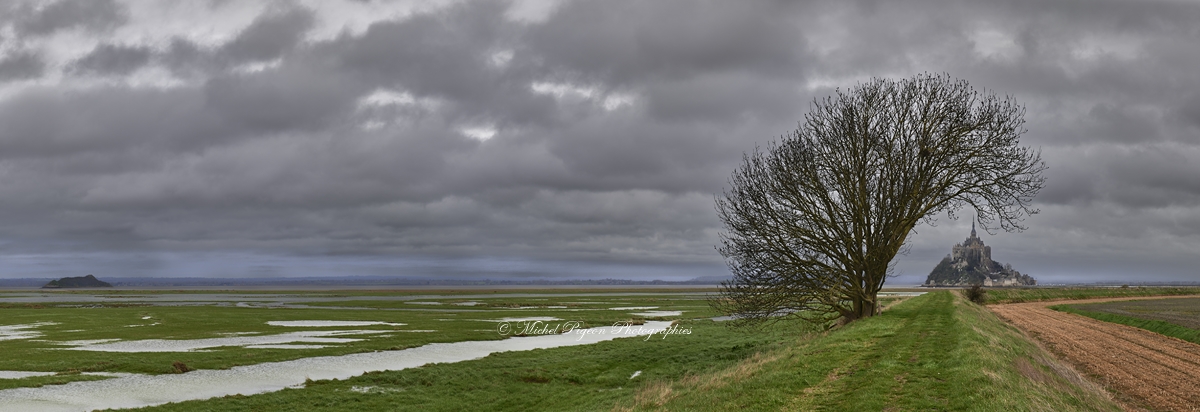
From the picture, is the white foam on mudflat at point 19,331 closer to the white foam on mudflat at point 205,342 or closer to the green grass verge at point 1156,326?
the white foam on mudflat at point 205,342

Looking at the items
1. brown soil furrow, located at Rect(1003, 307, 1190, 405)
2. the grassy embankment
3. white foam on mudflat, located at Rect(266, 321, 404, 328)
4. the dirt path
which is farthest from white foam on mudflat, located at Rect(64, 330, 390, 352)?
the dirt path

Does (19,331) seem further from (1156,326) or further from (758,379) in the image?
(1156,326)

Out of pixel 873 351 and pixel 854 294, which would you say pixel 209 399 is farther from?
pixel 854 294

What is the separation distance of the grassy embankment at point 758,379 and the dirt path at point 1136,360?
199 centimetres

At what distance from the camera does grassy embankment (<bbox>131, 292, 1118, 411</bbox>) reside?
52.7ft

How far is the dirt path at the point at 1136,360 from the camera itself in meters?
19.7

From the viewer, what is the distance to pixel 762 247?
34.9 meters

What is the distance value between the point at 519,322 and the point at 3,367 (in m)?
45.2

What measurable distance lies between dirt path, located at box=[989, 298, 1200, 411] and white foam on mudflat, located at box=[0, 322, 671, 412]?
30.9 metres

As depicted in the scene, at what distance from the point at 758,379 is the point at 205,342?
48.9 meters

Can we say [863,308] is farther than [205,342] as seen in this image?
No

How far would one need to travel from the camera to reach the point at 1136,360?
1060 inches

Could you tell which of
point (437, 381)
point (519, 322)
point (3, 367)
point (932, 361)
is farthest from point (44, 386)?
point (519, 322)

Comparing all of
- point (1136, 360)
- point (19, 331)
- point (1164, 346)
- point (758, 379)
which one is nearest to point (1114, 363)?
point (1136, 360)
